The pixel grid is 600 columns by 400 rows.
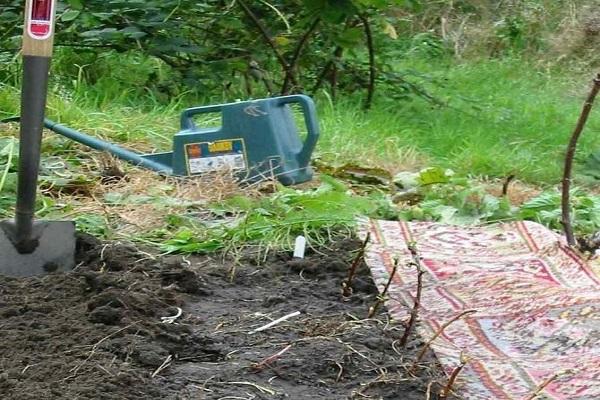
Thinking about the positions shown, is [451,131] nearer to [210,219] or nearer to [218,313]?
[210,219]

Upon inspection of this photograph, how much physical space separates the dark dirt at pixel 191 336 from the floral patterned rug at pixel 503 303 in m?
0.11

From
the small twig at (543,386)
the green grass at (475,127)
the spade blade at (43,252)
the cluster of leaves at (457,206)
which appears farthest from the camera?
the green grass at (475,127)

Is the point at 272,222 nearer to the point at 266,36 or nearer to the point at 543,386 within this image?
the point at 543,386

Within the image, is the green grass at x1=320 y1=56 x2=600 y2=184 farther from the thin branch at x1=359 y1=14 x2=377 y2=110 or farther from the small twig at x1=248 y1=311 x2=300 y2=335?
the small twig at x1=248 y1=311 x2=300 y2=335

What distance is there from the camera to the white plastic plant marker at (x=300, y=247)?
3.45m

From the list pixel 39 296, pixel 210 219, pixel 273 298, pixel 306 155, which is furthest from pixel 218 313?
pixel 306 155

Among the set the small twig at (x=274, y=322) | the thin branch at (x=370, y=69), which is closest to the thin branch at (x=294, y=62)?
the thin branch at (x=370, y=69)

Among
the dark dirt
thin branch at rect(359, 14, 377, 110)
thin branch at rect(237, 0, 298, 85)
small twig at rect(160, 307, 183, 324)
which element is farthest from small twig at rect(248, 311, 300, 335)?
thin branch at rect(359, 14, 377, 110)

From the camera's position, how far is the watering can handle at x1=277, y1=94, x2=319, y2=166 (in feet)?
13.8

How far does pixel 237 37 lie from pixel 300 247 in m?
3.37

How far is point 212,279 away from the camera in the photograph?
3229 millimetres

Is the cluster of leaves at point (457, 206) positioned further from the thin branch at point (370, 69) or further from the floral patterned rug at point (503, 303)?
the thin branch at point (370, 69)

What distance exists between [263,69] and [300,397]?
4.62m

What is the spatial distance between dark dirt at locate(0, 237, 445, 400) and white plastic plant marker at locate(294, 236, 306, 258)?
149 mm
